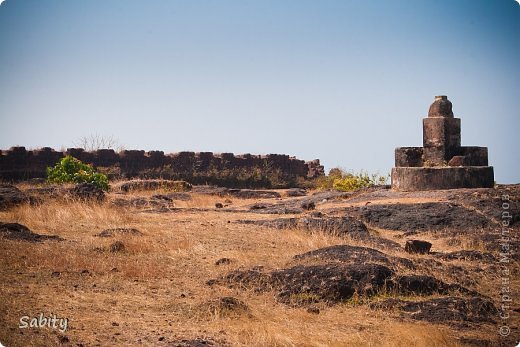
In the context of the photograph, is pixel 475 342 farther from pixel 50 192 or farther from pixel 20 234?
pixel 50 192

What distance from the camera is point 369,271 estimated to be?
8.75 metres

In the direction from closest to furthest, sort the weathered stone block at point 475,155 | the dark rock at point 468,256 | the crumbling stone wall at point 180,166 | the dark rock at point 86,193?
the dark rock at point 468,256 < the dark rock at point 86,193 < the weathered stone block at point 475,155 < the crumbling stone wall at point 180,166

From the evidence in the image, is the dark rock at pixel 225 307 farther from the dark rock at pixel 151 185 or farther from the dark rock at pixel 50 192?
the dark rock at pixel 151 185

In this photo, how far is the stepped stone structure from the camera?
672 inches

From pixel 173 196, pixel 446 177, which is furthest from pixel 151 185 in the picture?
pixel 446 177

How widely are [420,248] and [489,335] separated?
4.32 m

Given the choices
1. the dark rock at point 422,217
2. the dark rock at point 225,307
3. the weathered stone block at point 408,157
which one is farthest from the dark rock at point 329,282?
the weathered stone block at point 408,157

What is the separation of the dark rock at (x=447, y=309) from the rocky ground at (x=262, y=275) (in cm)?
2

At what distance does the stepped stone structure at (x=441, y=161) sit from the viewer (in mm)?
17078

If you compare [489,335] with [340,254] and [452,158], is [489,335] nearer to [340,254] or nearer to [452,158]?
[340,254]

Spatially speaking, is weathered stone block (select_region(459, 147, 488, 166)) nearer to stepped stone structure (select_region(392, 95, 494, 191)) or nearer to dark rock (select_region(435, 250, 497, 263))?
stepped stone structure (select_region(392, 95, 494, 191))

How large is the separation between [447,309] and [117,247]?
529cm

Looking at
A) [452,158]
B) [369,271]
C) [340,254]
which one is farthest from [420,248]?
[452,158]

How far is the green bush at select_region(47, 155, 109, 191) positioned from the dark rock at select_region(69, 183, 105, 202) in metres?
4.41
